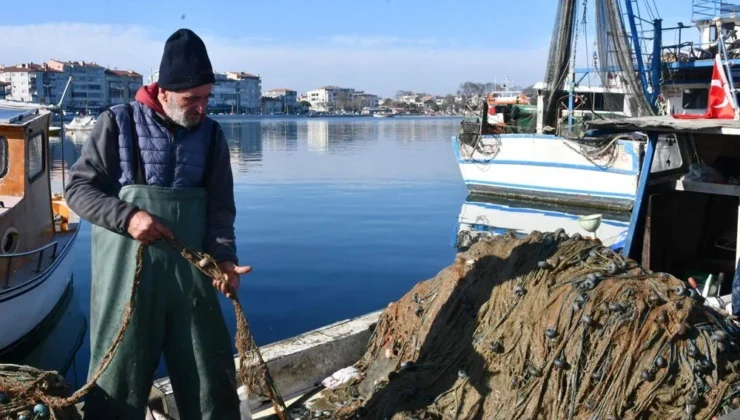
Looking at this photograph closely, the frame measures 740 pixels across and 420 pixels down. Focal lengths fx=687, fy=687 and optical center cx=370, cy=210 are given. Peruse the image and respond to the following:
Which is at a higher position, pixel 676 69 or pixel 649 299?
pixel 676 69

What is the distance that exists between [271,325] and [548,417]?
663cm

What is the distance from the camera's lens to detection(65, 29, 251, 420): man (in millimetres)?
3119

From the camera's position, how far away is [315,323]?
33.0 feet

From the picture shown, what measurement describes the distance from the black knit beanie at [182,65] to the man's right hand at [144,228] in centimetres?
60

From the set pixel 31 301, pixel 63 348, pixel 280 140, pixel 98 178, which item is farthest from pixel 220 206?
pixel 280 140

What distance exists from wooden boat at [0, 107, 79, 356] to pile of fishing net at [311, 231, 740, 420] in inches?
219

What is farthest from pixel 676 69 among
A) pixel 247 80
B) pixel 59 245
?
pixel 247 80

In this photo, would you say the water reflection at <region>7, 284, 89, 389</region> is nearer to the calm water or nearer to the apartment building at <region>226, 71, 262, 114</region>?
the calm water

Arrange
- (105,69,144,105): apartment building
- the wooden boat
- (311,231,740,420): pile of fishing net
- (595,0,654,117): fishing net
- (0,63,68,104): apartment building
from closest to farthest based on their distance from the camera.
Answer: (311,231,740,420): pile of fishing net < the wooden boat < (595,0,654,117): fishing net < (0,63,68,104): apartment building < (105,69,144,105): apartment building

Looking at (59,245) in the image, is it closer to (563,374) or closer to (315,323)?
(315,323)

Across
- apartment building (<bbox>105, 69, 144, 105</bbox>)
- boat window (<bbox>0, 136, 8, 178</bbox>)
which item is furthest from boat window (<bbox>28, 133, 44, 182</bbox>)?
apartment building (<bbox>105, 69, 144, 105</bbox>)

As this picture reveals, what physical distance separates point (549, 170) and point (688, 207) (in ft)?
43.7

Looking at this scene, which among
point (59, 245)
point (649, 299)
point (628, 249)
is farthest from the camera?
point (59, 245)

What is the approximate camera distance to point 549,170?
67.3 ft
